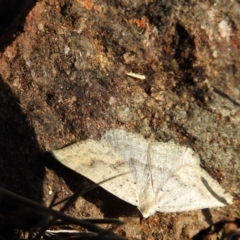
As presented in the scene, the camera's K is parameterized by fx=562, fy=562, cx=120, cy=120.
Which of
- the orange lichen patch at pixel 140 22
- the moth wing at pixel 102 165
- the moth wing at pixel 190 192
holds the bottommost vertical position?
the moth wing at pixel 102 165

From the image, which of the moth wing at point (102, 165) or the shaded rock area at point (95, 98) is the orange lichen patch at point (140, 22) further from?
the moth wing at point (102, 165)

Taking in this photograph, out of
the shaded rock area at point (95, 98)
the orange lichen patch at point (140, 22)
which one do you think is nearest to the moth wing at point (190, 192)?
the shaded rock area at point (95, 98)

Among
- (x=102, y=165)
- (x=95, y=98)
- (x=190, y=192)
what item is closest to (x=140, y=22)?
(x=95, y=98)

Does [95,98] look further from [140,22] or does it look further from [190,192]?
[190,192]

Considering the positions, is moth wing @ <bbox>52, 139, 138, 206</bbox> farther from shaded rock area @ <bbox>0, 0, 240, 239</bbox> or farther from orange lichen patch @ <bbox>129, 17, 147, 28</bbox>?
orange lichen patch @ <bbox>129, 17, 147, 28</bbox>

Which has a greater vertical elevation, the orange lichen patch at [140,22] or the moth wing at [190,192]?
the orange lichen patch at [140,22]
